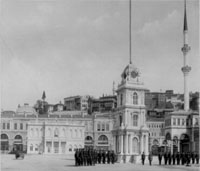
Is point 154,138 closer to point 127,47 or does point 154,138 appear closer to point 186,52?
point 186,52

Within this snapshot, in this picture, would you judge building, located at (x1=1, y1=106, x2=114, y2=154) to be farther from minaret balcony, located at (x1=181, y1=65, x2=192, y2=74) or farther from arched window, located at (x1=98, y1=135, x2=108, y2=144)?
minaret balcony, located at (x1=181, y1=65, x2=192, y2=74)

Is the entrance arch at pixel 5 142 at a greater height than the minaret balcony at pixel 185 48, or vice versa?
the minaret balcony at pixel 185 48

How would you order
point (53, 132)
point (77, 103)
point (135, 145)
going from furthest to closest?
point (77, 103)
point (53, 132)
point (135, 145)

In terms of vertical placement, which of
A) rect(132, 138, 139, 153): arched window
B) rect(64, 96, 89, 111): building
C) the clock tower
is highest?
rect(64, 96, 89, 111): building

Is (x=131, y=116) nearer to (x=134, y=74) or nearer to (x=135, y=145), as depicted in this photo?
(x=135, y=145)

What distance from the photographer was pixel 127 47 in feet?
112

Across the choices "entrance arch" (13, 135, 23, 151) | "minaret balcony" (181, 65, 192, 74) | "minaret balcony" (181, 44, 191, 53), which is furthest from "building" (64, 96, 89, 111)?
"minaret balcony" (181, 44, 191, 53)

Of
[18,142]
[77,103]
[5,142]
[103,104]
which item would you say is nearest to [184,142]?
[18,142]

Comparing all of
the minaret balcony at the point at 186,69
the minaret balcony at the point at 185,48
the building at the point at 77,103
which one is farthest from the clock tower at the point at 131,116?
the building at the point at 77,103

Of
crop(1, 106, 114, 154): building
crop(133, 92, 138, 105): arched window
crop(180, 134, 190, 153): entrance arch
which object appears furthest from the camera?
crop(1, 106, 114, 154): building

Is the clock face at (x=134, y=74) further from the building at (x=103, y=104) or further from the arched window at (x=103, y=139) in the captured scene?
the building at (x=103, y=104)

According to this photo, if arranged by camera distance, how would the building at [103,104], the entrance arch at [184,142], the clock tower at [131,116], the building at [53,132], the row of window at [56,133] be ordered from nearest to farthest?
the clock tower at [131,116]
the entrance arch at [184,142]
the building at [53,132]
the row of window at [56,133]
the building at [103,104]

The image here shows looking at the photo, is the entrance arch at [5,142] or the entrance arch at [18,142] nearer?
the entrance arch at [5,142]

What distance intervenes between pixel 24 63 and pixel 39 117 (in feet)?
219
